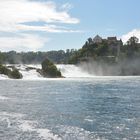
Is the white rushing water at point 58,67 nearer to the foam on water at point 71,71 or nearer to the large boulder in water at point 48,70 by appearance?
the foam on water at point 71,71

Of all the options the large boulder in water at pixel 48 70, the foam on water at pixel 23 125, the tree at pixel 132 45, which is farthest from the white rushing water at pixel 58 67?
the foam on water at pixel 23 125

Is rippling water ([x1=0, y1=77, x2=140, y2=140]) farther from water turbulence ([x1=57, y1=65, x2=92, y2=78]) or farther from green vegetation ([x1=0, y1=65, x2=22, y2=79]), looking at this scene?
water turbulence ([x1=57, y1=65, x2=92, y2=78])

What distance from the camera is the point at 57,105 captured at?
44.4 m

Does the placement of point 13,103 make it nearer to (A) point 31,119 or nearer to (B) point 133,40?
(A) point 31,119

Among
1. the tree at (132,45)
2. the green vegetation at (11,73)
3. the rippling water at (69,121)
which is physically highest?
the tree at (132,45)

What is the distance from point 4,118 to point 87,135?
970 centimetres

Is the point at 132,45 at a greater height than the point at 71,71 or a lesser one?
greater

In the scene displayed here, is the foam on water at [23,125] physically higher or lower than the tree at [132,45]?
lower

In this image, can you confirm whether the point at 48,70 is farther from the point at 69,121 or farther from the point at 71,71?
the point at 69,121

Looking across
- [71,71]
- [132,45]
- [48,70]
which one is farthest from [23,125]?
[132,45]

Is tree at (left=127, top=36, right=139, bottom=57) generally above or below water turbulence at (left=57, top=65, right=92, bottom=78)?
above

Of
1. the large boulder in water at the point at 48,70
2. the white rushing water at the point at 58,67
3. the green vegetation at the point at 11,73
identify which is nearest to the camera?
the green vegetation at the point at 11,73

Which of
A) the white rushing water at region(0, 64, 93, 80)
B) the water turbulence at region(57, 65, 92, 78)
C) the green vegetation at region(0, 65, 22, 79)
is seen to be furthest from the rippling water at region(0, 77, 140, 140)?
the water turbulence at region(57, 65, 92, 78)

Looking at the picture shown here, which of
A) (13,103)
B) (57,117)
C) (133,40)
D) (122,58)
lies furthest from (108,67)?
(57,117)
